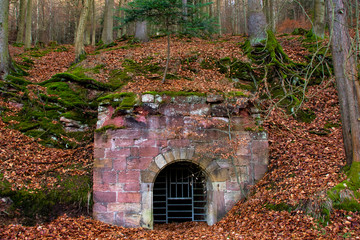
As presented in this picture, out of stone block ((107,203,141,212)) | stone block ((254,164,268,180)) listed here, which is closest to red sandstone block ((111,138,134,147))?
stone block ((107,203,141,212))

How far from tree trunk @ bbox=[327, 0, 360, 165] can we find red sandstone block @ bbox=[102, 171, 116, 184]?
17.3ft

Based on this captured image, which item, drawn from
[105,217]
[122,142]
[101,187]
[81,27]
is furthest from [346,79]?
[81,27]

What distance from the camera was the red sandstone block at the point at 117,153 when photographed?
7.23m

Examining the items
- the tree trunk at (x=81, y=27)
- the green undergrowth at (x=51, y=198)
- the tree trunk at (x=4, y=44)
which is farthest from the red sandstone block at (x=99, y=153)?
the tree trunk at (x=81, y=27)

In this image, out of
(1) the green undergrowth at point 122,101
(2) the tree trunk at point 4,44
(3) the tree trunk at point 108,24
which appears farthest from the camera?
(3) the tree trunk at point 108,24

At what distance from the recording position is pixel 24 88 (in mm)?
9367

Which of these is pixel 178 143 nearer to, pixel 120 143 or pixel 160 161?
pixel 160 161

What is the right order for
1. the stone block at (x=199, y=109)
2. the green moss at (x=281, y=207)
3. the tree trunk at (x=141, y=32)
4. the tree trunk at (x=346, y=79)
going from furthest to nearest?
the tree trunk at (x=141, y=32) → the stone block at (x=199, y=109) → the green moss at (x=281, y=207) → the tree trunk at (x=346, y=79)

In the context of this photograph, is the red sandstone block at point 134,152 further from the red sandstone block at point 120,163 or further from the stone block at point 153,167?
the stone block at point 153,167

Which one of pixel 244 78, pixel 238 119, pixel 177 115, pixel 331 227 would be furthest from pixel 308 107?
pixel 331 227

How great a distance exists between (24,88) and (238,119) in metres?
6.99

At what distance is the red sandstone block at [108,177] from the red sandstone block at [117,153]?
42 centimetres

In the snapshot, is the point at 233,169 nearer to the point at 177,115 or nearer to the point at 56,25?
the point at 177,115

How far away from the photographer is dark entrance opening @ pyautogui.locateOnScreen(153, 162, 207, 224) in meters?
8.10
